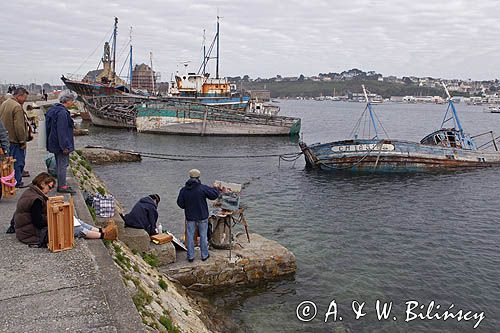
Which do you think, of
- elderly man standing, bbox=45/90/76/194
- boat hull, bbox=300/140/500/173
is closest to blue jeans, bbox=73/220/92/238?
elderly man standing, bbox=45/90/76/194

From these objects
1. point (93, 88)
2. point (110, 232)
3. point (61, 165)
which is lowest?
point (110, 232)

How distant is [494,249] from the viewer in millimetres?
13727

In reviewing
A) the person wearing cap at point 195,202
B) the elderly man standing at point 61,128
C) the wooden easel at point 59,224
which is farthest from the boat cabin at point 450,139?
the wooden easel at point 59,224

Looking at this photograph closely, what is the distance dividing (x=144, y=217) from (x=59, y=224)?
327 centimetres

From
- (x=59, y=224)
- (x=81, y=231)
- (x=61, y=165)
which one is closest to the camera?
(x=59, y=224)

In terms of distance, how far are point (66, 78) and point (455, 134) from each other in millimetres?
53942

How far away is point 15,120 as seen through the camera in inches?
359

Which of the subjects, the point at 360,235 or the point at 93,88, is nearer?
the point at 360,235

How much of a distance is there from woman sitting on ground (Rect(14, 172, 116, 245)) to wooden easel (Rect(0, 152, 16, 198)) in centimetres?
243

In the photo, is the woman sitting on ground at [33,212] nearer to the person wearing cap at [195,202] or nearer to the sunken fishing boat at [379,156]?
the person wearing cap at [195,202]

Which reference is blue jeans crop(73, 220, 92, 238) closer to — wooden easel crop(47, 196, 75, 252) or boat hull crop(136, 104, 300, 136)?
wooden easel crop(47, 196, 75, 252)

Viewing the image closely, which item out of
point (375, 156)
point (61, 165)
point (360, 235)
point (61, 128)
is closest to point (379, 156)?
point (375, 156)

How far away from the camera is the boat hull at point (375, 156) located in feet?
87.5

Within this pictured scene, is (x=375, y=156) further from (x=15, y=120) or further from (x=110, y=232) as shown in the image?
(x=110, y=232)
